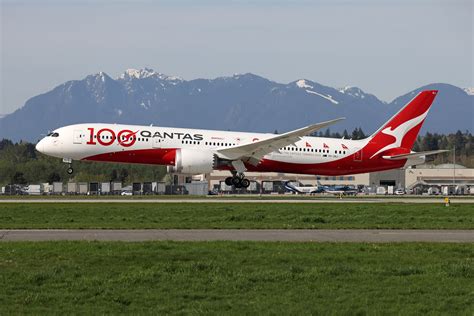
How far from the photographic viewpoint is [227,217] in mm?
35719

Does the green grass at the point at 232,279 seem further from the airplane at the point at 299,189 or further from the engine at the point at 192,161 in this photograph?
the airplane at the point at 299,189

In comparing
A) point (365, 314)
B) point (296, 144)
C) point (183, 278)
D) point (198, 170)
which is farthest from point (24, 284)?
point (296, 144)

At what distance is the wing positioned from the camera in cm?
5306

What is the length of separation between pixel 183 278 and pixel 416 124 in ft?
145

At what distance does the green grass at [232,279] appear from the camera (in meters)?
14.6

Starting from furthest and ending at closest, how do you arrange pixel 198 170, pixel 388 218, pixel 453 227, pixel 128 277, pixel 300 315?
pixel 198 170 < pixel 388 218 < pixel 453 227 < pixel 128 277 < pixel 300 315

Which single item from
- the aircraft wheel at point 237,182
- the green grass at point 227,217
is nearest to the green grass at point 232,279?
the green grass at point 227,217

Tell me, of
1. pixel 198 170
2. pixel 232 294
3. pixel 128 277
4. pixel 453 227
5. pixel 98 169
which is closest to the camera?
pixel 232 294

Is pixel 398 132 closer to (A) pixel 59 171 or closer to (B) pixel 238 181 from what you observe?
(B) pixel 238 181

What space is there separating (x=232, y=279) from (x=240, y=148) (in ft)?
121

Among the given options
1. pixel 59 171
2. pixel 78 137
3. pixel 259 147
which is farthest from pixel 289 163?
pixel 59 171

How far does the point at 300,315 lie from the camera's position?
13859 millimetres

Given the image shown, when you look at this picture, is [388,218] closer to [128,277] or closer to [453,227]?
[453,227]

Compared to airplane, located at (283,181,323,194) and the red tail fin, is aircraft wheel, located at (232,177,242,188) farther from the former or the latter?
airplane, located at (283,181,323,194)
